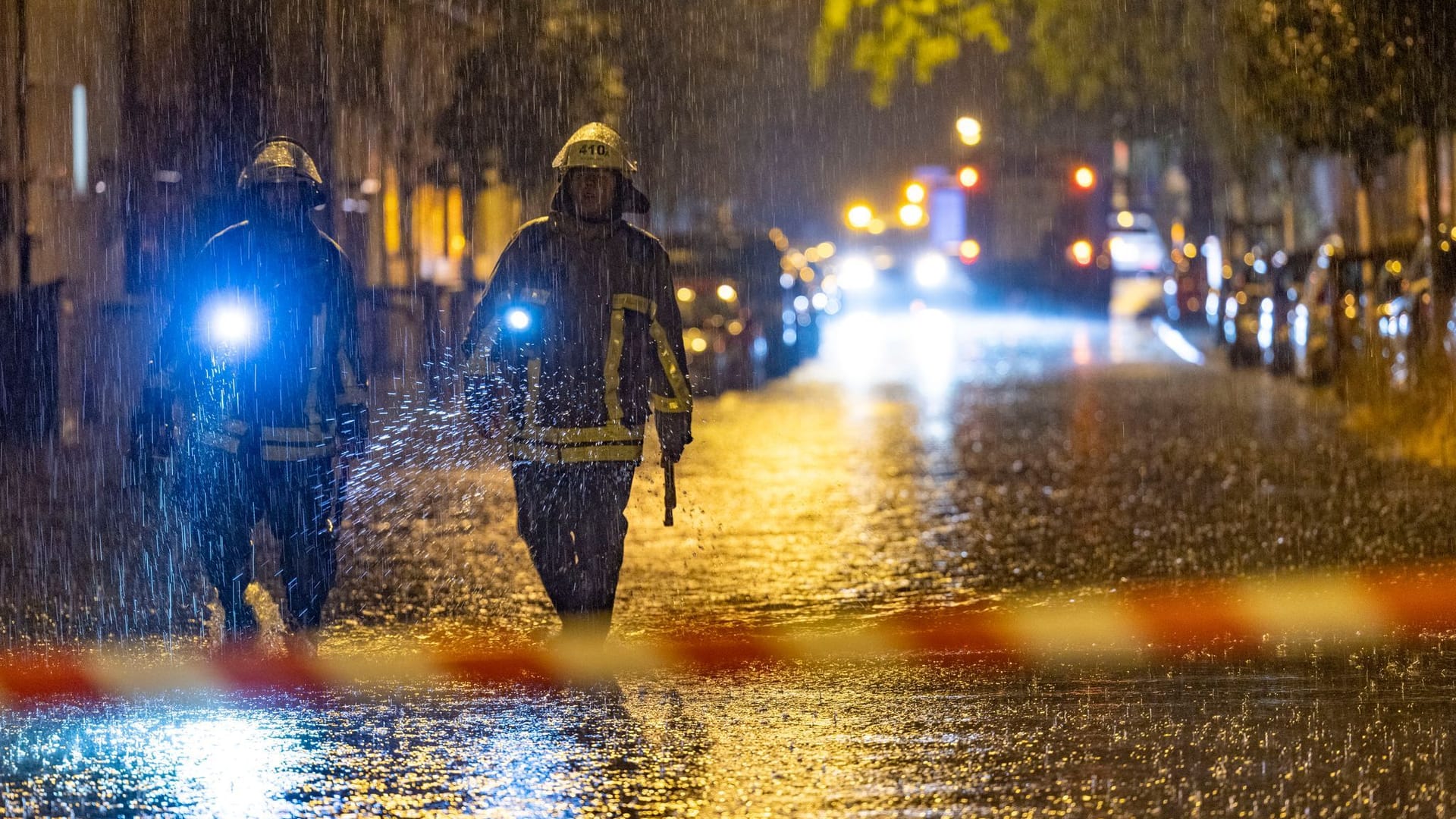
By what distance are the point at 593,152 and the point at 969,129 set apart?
2518 centimetres

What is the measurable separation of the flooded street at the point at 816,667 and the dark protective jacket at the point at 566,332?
895 millimetres

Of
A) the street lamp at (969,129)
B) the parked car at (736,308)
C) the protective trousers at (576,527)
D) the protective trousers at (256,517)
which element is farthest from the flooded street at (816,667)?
the street lamp at (969,129)

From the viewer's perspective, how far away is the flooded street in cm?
559

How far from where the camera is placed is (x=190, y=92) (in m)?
19.3

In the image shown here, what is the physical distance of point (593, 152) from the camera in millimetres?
7242

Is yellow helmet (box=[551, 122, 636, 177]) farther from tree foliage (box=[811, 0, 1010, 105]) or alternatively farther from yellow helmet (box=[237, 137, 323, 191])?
tree foliage (box=[811, 0, 1010, 105])

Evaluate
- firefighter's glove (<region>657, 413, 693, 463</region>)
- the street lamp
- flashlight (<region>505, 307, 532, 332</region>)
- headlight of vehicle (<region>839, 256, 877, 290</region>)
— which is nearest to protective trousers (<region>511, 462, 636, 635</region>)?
firefighter's glove (<region>657, 413, 693, 463</region>)

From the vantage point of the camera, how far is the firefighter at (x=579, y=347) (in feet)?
24.0

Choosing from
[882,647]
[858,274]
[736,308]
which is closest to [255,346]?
[882,647]

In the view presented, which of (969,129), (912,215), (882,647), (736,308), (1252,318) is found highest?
(969,129)

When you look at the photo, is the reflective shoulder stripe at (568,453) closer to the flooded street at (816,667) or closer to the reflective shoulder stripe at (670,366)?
the reflective shoulder stripe at (670,366)

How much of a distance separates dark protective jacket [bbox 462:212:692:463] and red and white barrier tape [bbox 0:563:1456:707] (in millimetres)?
773

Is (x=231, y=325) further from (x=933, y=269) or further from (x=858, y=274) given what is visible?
(x=858, y=274)

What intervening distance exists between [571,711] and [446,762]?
74cm
